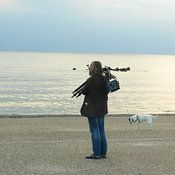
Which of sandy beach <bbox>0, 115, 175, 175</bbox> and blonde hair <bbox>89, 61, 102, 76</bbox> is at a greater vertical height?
blonde hair <bbox>89, 61, 102, 76</bbox>

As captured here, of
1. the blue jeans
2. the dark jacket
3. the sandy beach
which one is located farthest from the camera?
the blue jeans

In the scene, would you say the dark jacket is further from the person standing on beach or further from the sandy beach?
the sandy beach

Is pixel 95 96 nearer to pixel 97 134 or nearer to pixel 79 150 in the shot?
pixel 97 134

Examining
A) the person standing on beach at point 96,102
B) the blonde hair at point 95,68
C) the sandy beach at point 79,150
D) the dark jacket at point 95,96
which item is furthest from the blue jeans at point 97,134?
the blonde hair at point 95,68

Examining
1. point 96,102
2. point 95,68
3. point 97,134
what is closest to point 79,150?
point 97,134

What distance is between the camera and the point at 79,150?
1029cm

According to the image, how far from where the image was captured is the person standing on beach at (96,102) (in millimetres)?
9039

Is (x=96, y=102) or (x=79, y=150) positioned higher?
(x=96, y=102)

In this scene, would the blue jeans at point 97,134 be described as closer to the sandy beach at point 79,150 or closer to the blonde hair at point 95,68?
the sandy beach at point 79,150

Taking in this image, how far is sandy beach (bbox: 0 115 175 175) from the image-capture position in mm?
8453

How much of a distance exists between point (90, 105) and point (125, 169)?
137cm

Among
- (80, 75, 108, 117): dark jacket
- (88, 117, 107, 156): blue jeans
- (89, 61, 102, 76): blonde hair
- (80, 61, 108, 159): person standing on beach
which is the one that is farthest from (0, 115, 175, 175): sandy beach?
(89, 61, 102, 76): blonde hair

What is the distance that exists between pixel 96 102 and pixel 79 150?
1.54 meters

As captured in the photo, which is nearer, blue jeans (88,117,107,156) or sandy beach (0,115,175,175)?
sandy beach (0,115,175,175)
